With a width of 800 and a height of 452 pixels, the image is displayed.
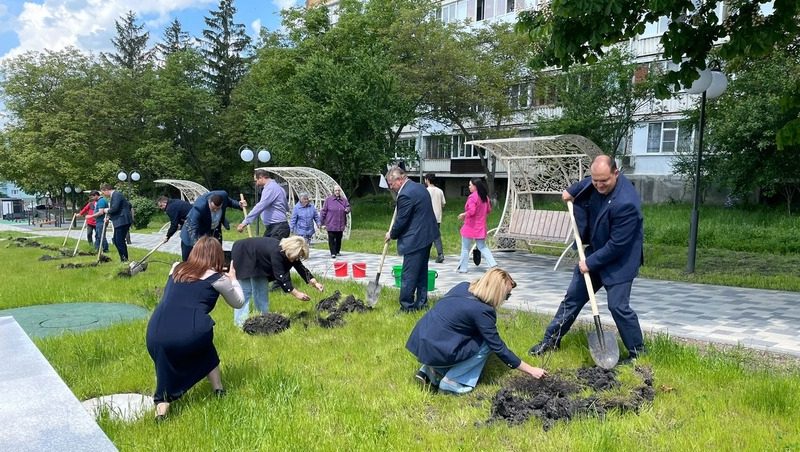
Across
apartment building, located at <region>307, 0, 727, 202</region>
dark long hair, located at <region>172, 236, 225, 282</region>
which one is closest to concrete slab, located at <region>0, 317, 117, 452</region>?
dark long hair, located at <region>172, 236, 225, 282</region>

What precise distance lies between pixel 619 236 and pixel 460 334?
1.56 metres

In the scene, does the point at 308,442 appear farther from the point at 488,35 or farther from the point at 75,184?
the point at 75,184

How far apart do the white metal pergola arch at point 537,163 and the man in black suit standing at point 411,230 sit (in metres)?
5.38

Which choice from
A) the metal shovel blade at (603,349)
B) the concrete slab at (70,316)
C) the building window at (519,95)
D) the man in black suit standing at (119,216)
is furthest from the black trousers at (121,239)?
the building window at (519,95)

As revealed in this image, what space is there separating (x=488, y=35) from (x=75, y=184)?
2741 centimetres

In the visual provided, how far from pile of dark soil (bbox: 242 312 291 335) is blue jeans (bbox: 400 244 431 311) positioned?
1.36m

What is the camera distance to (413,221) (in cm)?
645

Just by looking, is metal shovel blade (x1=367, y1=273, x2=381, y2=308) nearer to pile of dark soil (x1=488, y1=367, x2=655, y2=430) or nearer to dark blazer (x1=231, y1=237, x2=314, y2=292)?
dark blazer (x1=231, y1=237, x2=314, y2=292)

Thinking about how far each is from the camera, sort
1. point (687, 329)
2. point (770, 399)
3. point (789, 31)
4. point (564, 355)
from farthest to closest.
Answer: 1. point (789, 31)
2. point (687, 329)
3. point (564, 355)
4. point (770, 399)

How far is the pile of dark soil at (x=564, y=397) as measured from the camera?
3.60 m

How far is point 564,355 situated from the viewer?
189 inches

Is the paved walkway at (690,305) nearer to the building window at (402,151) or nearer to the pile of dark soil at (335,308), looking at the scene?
the pile of dark soil at (335,308)

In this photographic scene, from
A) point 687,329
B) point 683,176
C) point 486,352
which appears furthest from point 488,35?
point 486,352

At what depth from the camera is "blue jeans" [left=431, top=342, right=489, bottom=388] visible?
415 cm
